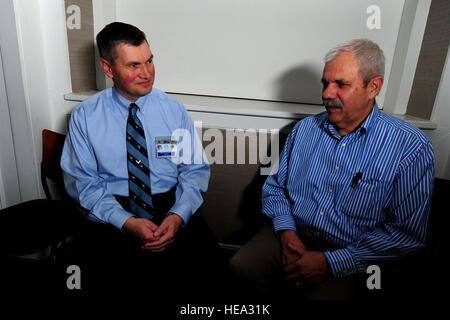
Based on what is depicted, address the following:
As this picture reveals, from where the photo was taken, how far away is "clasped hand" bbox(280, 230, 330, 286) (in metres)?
1.11

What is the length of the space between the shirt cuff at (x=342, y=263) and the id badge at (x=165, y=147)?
33.2 inches

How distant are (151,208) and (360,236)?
930mm

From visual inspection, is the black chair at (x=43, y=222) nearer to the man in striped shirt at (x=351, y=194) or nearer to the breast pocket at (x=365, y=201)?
the man in striped shirt at (x=351, y=194)

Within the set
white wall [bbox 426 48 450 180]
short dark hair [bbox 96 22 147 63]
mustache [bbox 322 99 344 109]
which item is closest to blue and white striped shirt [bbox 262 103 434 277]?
mustache [bbox 322 99 344 109]

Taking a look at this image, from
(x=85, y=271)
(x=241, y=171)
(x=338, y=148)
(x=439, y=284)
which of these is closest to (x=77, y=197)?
(x=85, y=271)

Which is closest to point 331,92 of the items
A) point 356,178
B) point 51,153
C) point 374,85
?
point 374,85

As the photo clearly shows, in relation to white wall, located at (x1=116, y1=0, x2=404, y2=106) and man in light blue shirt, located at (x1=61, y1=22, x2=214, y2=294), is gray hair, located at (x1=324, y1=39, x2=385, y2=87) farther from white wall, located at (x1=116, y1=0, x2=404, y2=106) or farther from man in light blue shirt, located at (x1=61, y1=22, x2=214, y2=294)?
man in light blue shirt, located at (x1=61, y1=22, x2=214, y2=294)

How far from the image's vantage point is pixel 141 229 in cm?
118

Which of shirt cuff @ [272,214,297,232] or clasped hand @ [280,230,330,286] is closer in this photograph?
clasped hand @ [280,230,330,286]

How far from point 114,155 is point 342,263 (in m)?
1.07

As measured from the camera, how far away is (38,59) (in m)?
1.54

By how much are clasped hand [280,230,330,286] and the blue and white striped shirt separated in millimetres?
41
